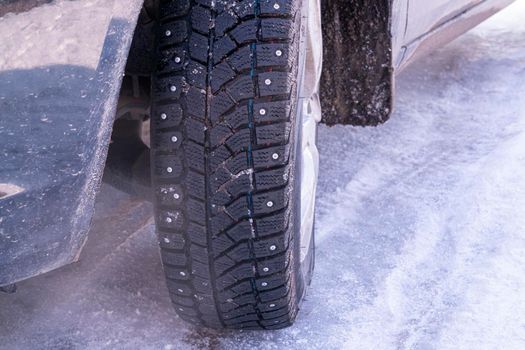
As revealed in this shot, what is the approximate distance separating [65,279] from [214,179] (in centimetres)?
86

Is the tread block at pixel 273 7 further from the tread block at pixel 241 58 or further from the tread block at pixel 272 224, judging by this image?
the tread block at pixel 272 224

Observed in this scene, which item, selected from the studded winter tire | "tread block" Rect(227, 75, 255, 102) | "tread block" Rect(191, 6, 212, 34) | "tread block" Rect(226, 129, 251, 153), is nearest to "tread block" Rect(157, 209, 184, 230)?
the studded winter tire

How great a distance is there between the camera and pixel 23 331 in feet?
7.22

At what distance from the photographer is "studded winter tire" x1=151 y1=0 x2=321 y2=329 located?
5.69ft

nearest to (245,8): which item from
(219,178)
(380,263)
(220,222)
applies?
(219,178)

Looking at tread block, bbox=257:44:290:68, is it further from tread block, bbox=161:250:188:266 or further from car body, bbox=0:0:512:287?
tread block, bbox=161:250:188:266

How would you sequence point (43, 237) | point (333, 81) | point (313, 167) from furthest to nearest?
point (333, 81)
point (313, 167)
point (43, 237)

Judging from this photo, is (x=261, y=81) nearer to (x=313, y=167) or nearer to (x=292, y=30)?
(x=292, y=30)

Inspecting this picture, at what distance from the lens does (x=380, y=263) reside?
101 inches

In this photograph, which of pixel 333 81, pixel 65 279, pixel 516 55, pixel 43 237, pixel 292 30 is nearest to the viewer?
pixel 43 237

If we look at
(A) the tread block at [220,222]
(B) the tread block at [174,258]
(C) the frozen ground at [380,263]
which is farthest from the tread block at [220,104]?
(C) the frozen ground at [380,263]

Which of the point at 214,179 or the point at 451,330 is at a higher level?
the point at 214,179

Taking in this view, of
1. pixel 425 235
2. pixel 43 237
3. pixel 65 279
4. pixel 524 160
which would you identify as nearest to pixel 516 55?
pixel 524 160

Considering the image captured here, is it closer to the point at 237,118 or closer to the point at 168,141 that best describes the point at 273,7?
the point at 237,118
